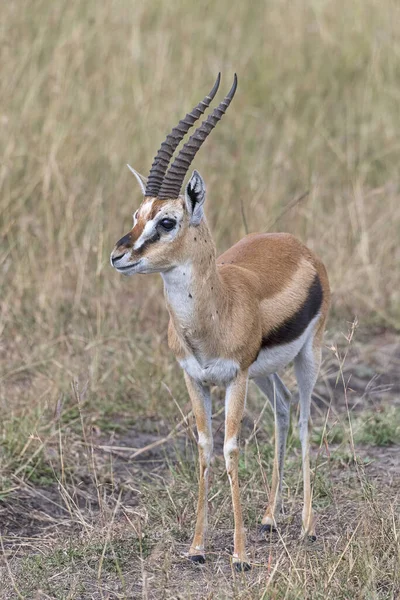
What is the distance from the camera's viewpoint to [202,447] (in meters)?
4.36

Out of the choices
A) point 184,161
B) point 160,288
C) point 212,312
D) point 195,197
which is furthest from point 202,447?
point 160,288

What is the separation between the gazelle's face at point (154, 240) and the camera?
3900mm

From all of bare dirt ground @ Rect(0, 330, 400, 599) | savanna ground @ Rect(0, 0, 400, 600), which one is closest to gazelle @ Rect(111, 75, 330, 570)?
bare dirt ground @ Rect(0, 330, 400, 599)

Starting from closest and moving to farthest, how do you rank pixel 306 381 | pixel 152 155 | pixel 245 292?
pixel 245 292 < pixel 306 381 < pixel 152 155

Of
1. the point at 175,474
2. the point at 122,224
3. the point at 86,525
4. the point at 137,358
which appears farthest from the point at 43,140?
the point at 86,525

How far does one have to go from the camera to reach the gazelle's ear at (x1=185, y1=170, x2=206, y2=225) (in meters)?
4.01

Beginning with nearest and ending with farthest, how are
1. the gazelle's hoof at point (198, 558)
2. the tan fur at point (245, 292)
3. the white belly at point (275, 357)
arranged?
1. the tan fur at point (245, 292)
2. the gazelle's hoof at point (198, 558)
3. the white belly at point (275, 357)

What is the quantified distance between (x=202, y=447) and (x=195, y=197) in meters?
1.02

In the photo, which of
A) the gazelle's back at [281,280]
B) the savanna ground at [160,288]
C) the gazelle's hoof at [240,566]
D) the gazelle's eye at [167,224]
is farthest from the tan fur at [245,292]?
the gazelle's hoof at [240,566]

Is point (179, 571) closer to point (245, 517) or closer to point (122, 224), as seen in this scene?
point (245, 517)

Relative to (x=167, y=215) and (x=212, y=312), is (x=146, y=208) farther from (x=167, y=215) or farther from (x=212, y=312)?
(x=212, y=312)

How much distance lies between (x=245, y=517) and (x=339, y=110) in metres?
5.79

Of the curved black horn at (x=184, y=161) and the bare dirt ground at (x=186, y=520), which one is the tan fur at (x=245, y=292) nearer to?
the curved black horn at (x=184, y=161)

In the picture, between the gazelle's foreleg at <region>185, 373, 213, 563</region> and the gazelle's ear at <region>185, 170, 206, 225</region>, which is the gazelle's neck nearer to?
the gazelle's ear at <region>185, 170, 206, 225</region>
